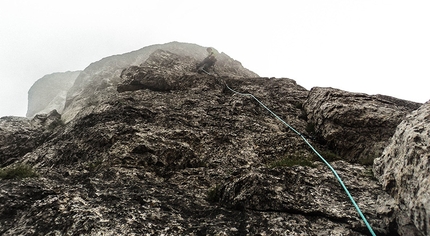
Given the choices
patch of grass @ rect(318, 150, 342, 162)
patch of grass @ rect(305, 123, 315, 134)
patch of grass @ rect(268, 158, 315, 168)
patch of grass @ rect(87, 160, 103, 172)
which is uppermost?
patch of grass @ rect(305, 123, 315, 134)

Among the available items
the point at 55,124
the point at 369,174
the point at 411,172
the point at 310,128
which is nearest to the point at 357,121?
the point at 310,128

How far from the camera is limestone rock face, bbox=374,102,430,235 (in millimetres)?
5664

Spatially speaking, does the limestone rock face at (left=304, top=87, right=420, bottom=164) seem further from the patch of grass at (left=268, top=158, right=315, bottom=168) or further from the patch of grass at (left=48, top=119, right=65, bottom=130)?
the patch of grass at (left=48, top=119, right=65, bottom=130)

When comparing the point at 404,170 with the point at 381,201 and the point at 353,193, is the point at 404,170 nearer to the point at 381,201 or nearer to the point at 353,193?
the point at 381,201

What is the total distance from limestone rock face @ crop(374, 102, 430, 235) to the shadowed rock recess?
0.12ft

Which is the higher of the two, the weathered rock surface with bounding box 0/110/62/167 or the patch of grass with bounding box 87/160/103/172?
the patch of grass with bounding box 87/160/103/172

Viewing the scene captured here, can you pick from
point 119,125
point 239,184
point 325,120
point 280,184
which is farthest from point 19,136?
point 325,120

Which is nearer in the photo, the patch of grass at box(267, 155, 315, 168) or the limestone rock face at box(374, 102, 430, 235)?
the limestone rock face at box(374, 102, 430, 235)

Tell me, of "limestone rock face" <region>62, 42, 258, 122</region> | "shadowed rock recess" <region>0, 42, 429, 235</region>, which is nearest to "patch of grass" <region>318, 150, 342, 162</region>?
"shadowed rock recess" <region>0, 42, 429, 235</region>

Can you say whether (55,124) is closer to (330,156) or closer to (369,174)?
(330,156)

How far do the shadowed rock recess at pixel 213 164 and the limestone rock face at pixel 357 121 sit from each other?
55 millimetres

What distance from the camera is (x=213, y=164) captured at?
1142cm

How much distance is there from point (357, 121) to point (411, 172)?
5.88 metres

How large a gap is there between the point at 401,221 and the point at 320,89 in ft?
34.2
